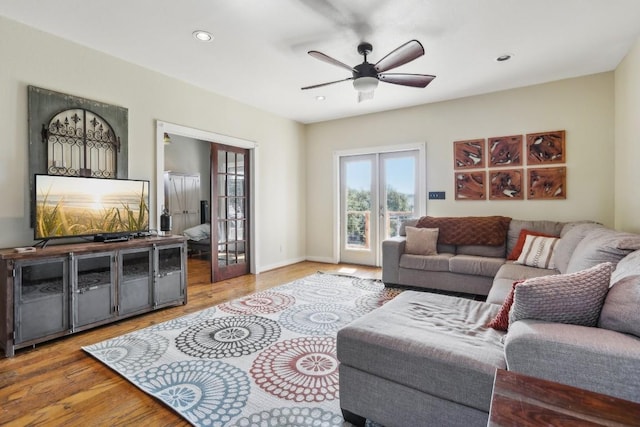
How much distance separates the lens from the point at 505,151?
4469 millimetres

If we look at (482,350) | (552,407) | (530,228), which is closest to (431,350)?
(482,350)

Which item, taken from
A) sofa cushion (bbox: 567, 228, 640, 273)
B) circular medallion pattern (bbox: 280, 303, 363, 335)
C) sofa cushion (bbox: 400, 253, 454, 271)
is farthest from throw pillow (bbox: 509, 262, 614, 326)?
sofa cushion (bbox: 400, 253, 454, 271)

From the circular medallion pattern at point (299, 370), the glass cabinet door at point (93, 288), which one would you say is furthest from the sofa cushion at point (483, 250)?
the glass cabinet door at point (93, 288)

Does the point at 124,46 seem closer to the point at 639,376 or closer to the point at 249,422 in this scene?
the point at 249,422

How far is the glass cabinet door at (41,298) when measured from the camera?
245 centimetres

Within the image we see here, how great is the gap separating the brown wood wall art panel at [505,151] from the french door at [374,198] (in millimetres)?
996

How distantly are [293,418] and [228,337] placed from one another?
119 centimetres

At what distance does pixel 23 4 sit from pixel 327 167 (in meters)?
4.44

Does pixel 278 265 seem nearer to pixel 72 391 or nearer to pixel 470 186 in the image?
pixel 470 186

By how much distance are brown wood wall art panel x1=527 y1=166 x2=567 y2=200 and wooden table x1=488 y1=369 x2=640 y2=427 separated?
4170 millimetres

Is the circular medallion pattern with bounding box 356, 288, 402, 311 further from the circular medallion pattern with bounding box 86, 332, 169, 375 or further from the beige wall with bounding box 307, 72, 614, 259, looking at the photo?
the circular medallion pattern with bounding box 86, 332, 169, 375

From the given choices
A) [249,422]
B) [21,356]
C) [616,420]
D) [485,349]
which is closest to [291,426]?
[249,422]

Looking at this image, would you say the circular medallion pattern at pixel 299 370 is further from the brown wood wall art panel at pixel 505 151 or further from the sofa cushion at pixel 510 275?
the brown wood wall art panel at pixel 505 151

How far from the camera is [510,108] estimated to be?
4.43 meters
